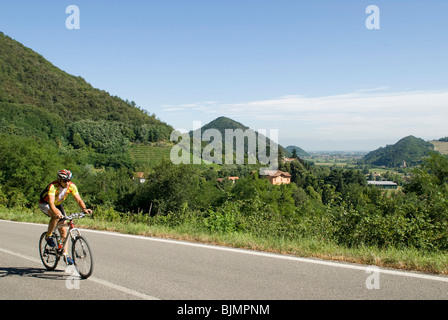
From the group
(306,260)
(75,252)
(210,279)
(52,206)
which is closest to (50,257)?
(75,252)

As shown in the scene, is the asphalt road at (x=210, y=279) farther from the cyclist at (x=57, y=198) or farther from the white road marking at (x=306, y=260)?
the cyclist at (x=57, y=198)

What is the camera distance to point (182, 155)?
4626 inches

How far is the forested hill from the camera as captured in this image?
5743 inches

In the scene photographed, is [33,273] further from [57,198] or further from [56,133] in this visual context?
[56,133]

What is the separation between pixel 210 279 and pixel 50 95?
7309 inches

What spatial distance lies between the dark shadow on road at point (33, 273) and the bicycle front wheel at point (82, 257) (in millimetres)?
287

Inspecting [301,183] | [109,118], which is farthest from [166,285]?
[109,118]

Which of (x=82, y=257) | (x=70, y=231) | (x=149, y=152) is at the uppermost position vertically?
(x=149, y=152)

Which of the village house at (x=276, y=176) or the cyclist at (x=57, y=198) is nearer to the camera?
the cyclist at (x=57, y=198)

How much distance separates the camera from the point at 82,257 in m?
4.96

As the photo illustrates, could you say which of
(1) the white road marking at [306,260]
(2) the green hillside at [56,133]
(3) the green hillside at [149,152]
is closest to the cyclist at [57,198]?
(1) the white road marking at [306,260]

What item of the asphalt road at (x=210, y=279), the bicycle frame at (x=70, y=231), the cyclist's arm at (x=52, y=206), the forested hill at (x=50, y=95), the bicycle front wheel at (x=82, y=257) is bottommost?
the asphalt road at (x=210, y=279)

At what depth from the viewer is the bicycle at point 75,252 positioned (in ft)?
15.9

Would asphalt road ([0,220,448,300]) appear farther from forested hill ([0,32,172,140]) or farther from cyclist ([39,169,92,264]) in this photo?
forested hill ([0,32,172,140])
